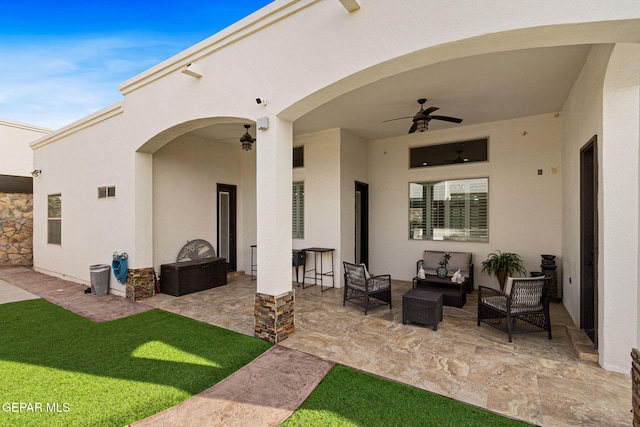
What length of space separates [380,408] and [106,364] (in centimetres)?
302

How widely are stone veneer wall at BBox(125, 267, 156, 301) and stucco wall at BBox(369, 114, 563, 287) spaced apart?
5.68m

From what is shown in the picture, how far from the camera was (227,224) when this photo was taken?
834 centimetres

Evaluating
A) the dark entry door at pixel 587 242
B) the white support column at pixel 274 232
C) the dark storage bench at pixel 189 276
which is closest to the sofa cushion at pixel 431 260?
the dark entry door at pixel 587 242

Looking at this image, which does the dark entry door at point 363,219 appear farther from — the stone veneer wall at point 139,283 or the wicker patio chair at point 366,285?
the stone veneer wall at point 139,283

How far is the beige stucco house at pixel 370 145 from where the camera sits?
9.71 ft

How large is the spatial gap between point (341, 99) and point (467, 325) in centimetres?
426

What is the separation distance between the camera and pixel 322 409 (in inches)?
98.0

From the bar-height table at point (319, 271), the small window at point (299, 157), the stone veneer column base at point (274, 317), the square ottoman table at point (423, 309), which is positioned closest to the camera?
the stone veneer column base at point (274, 317)

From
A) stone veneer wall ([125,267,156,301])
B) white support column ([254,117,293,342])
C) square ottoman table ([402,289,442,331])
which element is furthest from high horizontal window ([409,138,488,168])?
stone veneer wall ([125,267,156,301])

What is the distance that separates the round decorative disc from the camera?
23.2ft

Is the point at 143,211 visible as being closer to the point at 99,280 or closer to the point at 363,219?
the point at 99,280

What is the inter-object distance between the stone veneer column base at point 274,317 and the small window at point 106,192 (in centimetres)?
464

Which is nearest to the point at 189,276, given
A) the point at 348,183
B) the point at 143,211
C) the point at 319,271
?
the point at 143,211

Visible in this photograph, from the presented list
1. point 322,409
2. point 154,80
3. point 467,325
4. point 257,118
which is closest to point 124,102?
point 154,80
